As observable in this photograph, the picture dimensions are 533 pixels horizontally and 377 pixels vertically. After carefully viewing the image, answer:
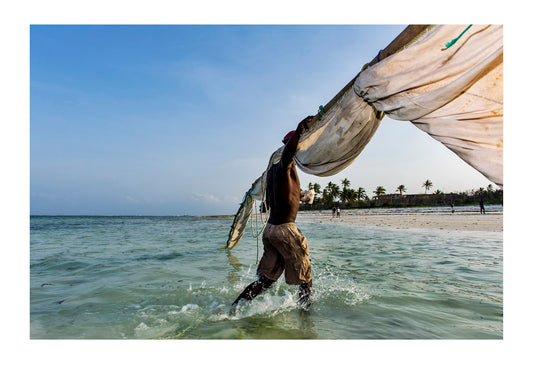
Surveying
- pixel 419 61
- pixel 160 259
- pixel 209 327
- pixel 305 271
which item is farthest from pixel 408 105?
pixel 160 259

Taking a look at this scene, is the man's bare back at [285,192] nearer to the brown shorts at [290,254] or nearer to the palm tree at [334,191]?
the brown shorts at [290,254]

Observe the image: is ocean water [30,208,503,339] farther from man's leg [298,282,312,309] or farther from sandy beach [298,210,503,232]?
sandy beach [298,210,503,232]

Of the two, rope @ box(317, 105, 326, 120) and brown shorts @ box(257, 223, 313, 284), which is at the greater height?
rope @ box(317, 105, 326, 120)

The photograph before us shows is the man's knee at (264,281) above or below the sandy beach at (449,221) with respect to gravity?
above

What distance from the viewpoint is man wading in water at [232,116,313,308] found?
2.99 meters

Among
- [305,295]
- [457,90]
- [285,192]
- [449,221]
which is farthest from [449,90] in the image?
[449,221]

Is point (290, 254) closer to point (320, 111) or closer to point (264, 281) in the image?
point (264, 281)

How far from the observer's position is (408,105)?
1.93 meters

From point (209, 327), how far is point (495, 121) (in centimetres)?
303

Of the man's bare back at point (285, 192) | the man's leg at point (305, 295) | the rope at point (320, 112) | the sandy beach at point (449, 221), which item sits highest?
the rope at point (320, 112)

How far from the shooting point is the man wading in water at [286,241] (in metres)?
2.99

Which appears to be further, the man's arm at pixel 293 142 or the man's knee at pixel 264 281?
the man's knee at pixel 264 281

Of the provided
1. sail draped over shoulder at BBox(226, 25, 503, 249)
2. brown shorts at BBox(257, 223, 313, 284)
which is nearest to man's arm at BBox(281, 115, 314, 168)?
sail draped over shoulder at BBox(226, 25, 503, 249)

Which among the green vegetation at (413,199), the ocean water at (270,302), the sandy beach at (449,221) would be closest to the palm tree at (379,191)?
the green vegetation at (413,199)
